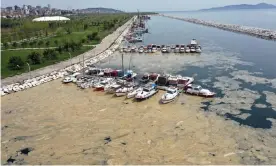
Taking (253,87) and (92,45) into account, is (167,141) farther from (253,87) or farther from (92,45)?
(92,45)

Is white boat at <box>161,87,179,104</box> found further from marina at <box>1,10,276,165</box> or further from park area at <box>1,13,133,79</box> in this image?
park area at <box>1,13,133,79</box>

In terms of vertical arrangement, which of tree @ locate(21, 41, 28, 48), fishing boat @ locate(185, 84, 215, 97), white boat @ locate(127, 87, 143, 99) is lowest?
white boat @ locate(127, 87, 143, 99)

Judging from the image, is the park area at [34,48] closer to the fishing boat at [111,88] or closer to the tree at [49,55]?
the tree at [49,55]

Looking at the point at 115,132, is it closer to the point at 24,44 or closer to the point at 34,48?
the point at 34,48

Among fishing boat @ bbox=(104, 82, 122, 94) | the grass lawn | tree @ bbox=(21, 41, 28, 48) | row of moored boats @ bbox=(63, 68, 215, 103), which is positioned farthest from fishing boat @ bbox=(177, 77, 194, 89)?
A: tree @ bbox=(21, 41, 28, 48)

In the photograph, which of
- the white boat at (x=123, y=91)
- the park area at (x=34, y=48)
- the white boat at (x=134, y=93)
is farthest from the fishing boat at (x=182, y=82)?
the park area at (x=34, y=48)

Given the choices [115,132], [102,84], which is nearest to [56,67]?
[102,84]

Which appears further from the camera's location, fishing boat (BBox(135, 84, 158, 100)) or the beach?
fishing boat (BBox(135, 84, 158, 100))

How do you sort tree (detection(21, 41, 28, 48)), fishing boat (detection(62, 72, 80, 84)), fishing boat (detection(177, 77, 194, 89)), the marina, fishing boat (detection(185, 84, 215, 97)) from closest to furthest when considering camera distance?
the marina
fishing boat (detection(185, 84, 215, 97))
fishing boat (detection(177, 77, 194, 89))
fishing boat (detection(62, 72, 80, 84))
tree (detection(21, 41, 28, 48))
